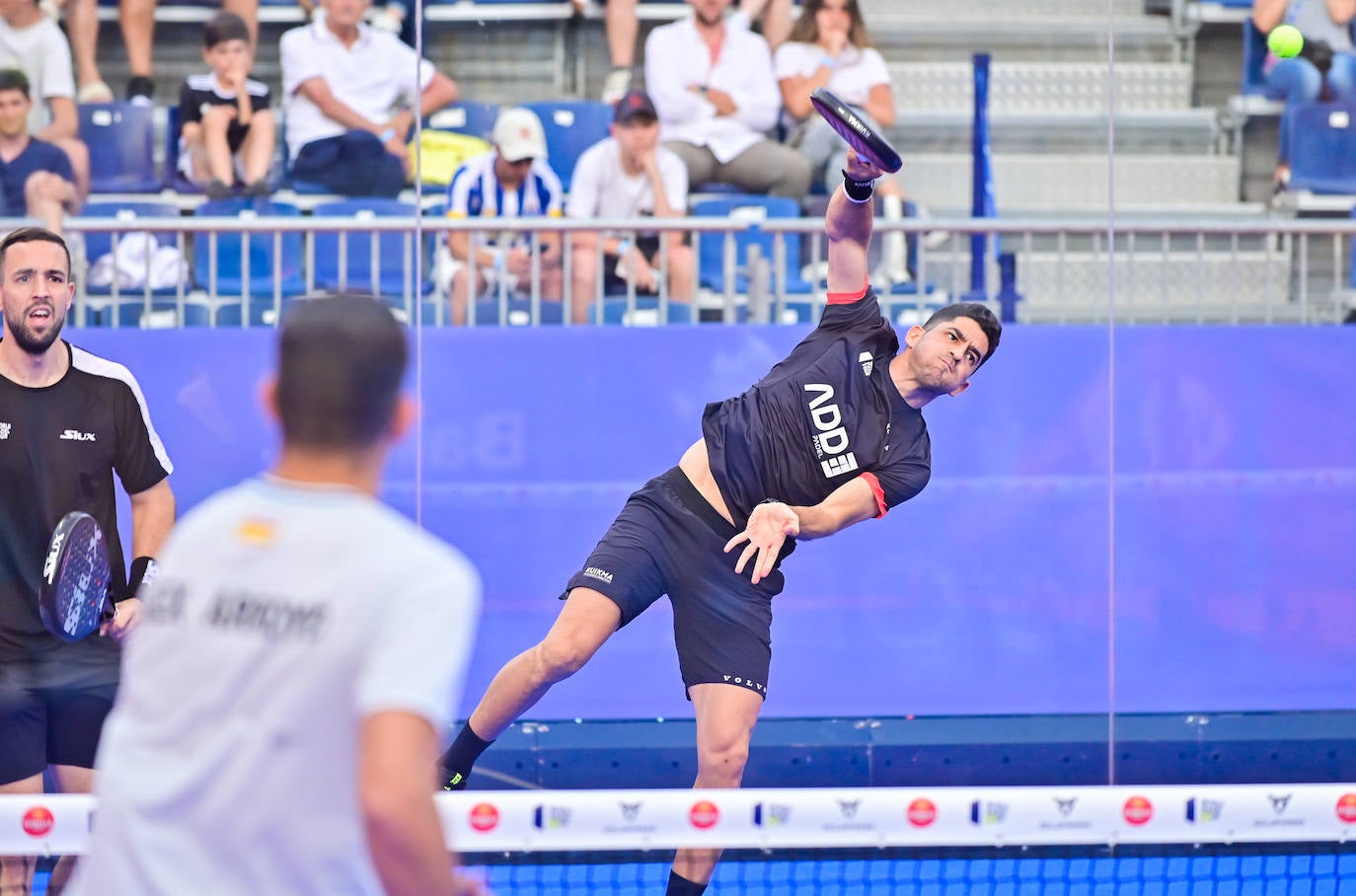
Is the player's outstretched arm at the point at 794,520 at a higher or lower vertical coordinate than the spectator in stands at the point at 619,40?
lower

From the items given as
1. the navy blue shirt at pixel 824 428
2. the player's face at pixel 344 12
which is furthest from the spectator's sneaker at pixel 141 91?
the navy blue shirt at pixel 824 428

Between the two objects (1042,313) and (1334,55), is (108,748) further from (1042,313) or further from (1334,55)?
(1334,55)

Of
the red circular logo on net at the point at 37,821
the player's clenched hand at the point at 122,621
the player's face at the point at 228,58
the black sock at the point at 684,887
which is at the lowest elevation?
the black sock at the point at 684,887

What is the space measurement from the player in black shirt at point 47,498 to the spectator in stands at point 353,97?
1.72 metres

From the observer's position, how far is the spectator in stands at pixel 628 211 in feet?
20.6

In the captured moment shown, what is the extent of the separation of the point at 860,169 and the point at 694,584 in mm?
1244

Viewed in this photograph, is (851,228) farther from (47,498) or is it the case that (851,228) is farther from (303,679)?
(303,679)

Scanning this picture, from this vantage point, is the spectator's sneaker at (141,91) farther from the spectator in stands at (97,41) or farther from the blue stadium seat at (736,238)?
the blue stadium seat at (736,238)

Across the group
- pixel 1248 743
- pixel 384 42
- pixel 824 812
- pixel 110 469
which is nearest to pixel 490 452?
pixel 384 42

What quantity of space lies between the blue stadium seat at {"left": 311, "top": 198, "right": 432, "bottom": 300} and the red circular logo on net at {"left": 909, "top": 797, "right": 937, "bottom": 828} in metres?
2.94

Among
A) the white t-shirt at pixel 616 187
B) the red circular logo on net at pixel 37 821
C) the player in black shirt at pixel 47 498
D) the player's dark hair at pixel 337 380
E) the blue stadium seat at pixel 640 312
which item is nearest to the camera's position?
the player's dark hair at pixel 337 380

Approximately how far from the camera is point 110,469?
4.40 m

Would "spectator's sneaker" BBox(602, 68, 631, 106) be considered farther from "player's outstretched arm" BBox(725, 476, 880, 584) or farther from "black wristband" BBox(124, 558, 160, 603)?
"black wristband" BBox(124, 558, 160, 603)

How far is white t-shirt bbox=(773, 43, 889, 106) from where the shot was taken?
20.2 ft
